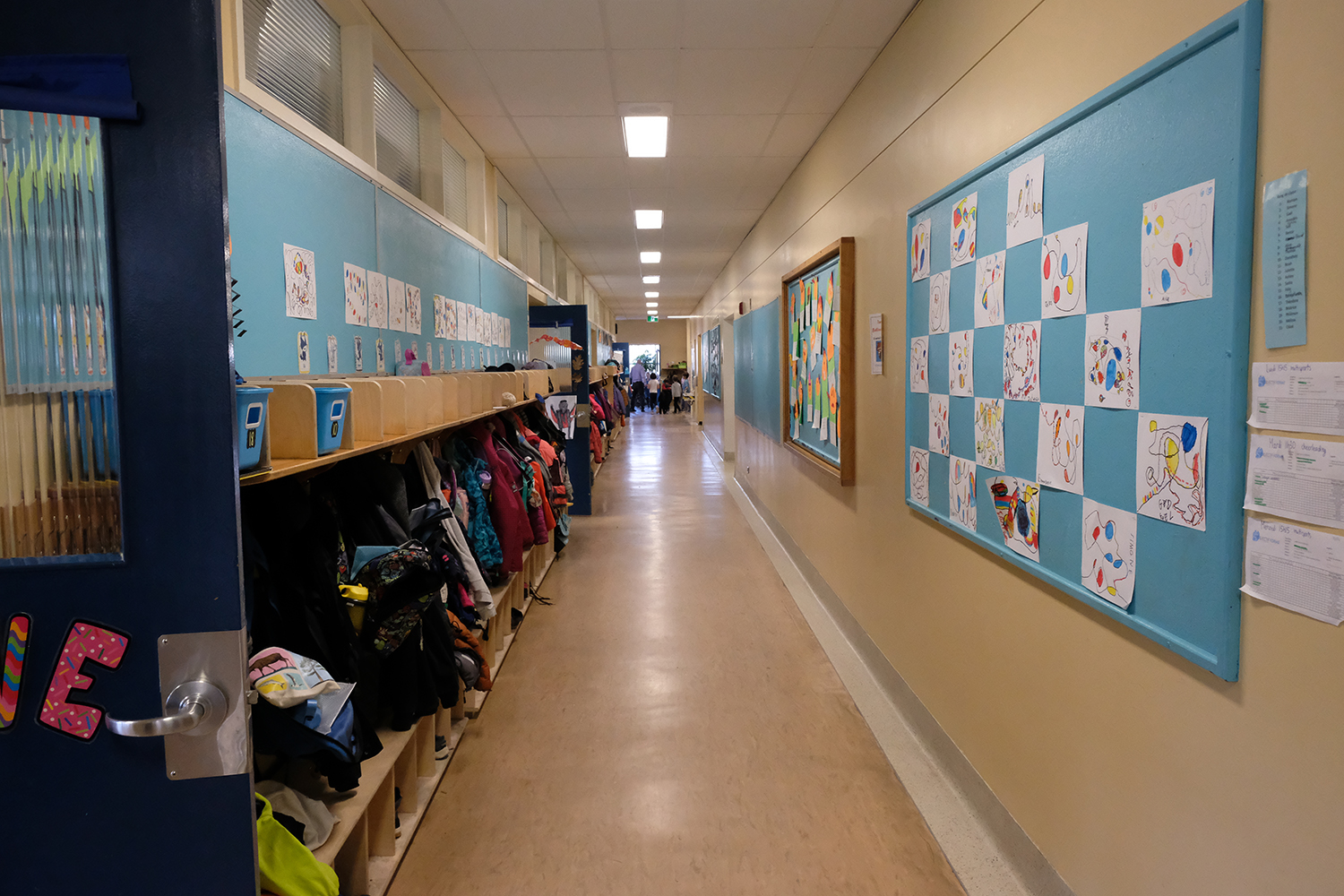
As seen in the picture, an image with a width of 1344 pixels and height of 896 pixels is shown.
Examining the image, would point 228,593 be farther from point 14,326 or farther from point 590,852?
point 590,852

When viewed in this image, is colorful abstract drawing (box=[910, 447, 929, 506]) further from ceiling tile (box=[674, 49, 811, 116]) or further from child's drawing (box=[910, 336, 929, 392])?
ceiling tile (box=[674, 49, 811, 116])

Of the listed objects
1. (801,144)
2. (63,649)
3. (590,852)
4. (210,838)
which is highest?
(801,144)

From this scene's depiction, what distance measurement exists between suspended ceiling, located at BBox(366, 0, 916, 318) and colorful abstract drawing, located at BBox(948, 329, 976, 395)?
158 cm

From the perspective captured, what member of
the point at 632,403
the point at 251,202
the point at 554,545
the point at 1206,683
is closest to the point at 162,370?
the point at 251,202

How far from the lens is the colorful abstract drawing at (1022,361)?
2.18 m

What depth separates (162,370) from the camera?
3.56 ft

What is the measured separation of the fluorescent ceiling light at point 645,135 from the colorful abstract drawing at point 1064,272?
3248mm

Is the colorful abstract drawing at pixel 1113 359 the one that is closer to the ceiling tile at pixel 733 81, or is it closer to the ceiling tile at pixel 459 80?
the ceiling tile at pixel 733 81

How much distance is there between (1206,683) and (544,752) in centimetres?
238

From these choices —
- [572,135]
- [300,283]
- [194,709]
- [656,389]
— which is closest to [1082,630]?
[194,709]

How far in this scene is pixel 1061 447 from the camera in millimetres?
2053

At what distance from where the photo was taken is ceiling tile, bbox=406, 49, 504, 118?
3.82m

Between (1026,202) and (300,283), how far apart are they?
2.31 m

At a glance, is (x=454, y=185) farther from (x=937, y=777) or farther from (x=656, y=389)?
(x=656, y=389)
